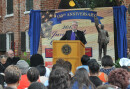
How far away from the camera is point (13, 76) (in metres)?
3.61

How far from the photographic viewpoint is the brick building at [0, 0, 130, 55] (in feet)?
62.9

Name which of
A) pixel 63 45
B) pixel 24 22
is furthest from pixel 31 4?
pixel 63 45

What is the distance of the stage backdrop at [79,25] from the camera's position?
1135cm

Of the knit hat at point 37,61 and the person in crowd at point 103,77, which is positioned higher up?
the knit hat at point 37,61

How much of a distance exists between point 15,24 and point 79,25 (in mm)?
9150

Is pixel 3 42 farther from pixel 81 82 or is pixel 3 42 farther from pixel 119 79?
pixel 119 79

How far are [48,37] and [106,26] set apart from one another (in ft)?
8.34

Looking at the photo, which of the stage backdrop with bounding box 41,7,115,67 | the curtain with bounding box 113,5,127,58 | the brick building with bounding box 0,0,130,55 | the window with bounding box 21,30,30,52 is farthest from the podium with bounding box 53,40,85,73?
the window with bounding box 21,30,30,52

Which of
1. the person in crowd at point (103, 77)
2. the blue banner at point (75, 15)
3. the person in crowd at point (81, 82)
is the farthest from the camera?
the blue banner at point (75, 15)

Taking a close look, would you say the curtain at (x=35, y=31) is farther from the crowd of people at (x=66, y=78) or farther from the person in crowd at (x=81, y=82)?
the person in crowd at (x=81, y=82)

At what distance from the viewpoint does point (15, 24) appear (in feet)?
65.4

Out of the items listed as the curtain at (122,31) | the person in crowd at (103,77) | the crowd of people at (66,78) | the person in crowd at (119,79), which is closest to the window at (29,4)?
the curtain at (122,31)

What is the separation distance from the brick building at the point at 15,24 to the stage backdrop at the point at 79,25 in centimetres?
559

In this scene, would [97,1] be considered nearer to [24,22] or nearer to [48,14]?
[48,14]
